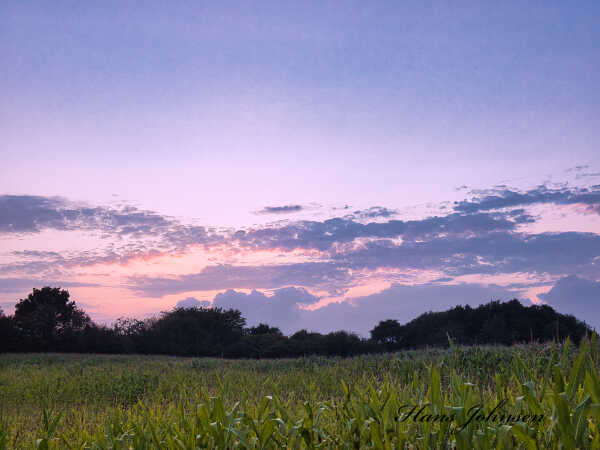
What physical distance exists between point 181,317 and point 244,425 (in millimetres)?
36167

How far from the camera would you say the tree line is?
25.9m

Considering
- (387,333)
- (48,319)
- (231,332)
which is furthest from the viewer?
(48,319)

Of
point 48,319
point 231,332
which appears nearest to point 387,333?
point 231,332

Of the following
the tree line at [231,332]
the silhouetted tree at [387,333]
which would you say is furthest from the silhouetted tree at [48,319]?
the silhouetted tree at [387,333]

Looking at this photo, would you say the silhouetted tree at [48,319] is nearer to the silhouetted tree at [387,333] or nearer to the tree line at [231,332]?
the tree line at [231,332]

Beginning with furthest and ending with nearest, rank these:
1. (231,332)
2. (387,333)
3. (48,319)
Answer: (48,319), (231,332), (387,333)

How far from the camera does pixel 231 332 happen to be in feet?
Answer: 123

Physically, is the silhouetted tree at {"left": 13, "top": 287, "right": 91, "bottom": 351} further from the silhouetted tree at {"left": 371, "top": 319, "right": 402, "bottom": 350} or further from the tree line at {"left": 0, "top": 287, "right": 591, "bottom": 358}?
the silhouetted tree at {"left": 371, "top": 319, "right": 402, "bottom": 350}

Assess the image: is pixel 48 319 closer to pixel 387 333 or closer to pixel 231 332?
pixel 231 332

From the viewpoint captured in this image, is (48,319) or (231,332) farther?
(48,319)

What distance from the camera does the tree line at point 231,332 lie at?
2589 cm

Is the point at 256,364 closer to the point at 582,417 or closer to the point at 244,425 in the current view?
the point at 244,425

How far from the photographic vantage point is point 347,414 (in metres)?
3.99

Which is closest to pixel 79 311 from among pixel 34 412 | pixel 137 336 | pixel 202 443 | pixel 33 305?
pixel 33 305
